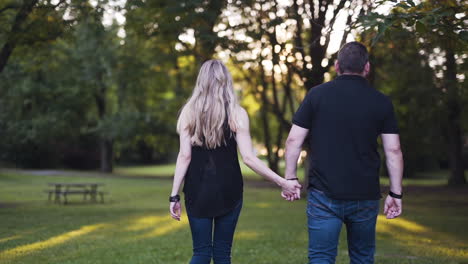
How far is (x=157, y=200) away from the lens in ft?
79.2

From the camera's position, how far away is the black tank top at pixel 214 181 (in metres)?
4.81

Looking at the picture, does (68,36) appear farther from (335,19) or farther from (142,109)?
(142,109)

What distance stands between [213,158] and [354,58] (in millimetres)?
1310

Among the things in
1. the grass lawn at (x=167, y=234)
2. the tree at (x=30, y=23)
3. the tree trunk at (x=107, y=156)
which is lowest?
the grass lawn at (x=167, y=234)

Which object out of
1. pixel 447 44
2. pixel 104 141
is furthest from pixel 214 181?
pixel 104 141

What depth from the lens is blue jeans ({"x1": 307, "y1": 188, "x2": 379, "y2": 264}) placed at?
439cm

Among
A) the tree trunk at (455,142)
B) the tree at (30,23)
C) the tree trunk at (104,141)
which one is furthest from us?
the tree trunk at (104,141)

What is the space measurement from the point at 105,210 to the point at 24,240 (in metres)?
7.80

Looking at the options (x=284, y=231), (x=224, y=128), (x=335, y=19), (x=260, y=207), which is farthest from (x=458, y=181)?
(x=224, y=128)

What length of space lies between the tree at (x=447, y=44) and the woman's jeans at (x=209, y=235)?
2.43 meters

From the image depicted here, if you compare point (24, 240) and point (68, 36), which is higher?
point (68, 36)

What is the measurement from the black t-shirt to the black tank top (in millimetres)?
637

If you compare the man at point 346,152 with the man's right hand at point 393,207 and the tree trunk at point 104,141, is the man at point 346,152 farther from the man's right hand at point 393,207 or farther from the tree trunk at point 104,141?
the tree trunk at point 104,141

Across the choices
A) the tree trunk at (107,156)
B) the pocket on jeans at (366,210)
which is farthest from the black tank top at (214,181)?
the tree trunk at (107,156)
